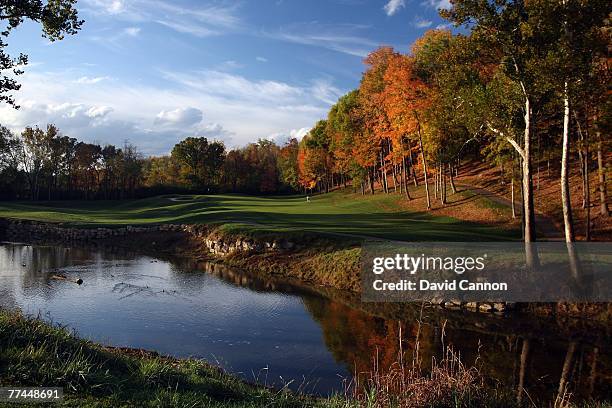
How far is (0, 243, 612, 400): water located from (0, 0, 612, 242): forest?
224 inches

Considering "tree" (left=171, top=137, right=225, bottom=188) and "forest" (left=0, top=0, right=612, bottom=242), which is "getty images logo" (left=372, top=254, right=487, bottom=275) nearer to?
"forest" (left=0, top=0, right=612, bottom=242)

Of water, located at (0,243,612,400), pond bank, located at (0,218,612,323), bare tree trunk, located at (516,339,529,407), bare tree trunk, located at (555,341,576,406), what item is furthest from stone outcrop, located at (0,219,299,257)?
bare tree trunk, located at (555,341,576,406)

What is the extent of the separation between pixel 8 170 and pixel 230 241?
63.5 metres

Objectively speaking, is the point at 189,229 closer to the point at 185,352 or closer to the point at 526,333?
the point at 185,352

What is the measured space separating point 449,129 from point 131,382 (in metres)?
28.7

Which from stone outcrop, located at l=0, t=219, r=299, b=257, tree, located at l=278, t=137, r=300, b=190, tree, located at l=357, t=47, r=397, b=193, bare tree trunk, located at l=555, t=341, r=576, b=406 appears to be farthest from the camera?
tree, located at l=278, t=137, r=300, b=190

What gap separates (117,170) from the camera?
9131cm

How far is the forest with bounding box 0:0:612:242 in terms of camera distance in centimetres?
1939

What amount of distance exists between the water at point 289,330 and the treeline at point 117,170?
6346cm

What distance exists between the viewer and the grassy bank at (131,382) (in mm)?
7582

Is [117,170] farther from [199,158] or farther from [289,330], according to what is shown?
[289,330]

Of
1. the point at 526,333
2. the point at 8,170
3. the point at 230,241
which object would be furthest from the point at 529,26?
the point at 8,170

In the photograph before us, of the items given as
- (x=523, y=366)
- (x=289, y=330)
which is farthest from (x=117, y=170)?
(x=523, y=366)

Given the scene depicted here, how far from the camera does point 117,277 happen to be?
2888cm
